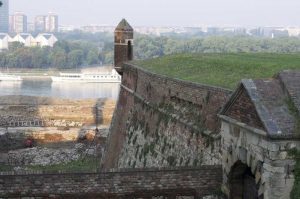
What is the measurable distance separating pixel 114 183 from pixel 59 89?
108403 millimetres

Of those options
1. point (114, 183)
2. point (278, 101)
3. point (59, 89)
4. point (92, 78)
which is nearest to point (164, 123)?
point (114, 183)

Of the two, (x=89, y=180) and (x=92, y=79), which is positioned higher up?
(x=89, y=180)

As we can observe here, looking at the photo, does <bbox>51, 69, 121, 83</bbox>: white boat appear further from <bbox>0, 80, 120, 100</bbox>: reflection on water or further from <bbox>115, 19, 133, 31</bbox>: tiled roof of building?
<bbox>115, 19, 133, 31</bbox>: tiled roof of building

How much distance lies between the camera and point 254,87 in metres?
10.3

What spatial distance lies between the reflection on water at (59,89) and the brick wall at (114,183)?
9178 centimetres

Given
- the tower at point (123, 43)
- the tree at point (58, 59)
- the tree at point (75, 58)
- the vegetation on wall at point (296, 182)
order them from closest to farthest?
1. the vegetation on wall at point (296, 182)
2. the tower at point (123, 43)
3. the tree at point (58, 59)
4. the tree at point (75, 58)

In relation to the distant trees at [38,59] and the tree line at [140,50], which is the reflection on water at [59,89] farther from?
the distant trees at [38,59]

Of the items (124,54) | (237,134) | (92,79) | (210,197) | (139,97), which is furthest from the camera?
(92,79)

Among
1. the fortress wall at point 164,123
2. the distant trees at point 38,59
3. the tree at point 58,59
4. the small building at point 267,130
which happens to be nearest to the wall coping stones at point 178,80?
the fortress wall at point 164,123

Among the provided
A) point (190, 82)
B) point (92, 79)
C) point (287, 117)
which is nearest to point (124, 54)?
point (190, 82)

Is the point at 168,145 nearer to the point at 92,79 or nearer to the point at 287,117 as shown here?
the point at 287,117

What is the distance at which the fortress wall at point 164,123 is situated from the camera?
1492cm

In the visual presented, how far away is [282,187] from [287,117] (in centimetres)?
126

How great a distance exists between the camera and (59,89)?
118 metres
